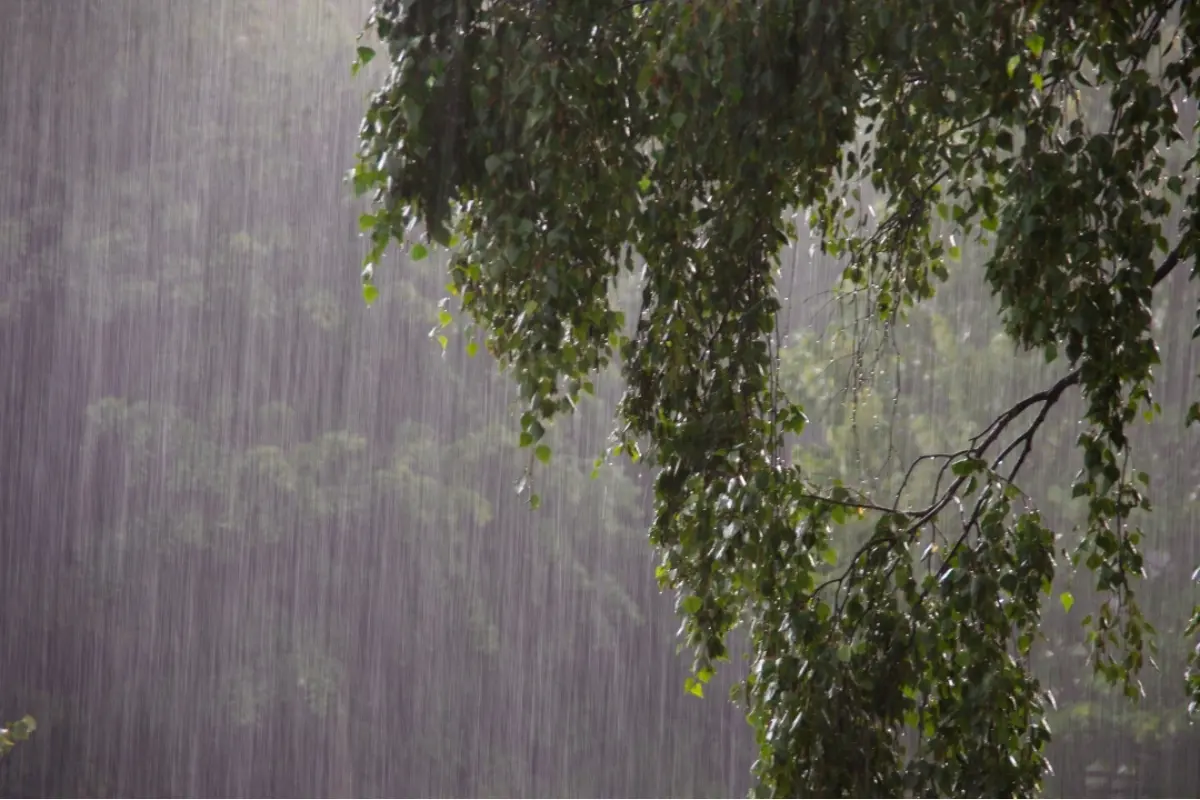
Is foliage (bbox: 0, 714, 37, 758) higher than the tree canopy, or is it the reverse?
the tree canopy

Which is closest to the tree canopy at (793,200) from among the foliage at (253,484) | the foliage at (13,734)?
the foliage at (13,734)

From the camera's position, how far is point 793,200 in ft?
8.42

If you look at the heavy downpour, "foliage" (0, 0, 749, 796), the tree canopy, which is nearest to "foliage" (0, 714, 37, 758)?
the heavy downpour

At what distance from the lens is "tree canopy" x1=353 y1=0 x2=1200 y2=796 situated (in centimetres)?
202

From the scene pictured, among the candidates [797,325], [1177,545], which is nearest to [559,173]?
[1177,545]

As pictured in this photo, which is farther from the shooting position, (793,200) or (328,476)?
(328,476)

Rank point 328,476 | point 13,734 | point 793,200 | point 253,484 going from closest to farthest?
point 793,200 → point 13,734 → point 253,484 → point 328,476

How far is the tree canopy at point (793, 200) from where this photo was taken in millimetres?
2020

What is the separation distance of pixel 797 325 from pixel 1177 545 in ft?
11.7

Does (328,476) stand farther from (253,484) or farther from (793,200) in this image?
(793,200)

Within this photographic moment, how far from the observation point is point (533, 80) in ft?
7.09

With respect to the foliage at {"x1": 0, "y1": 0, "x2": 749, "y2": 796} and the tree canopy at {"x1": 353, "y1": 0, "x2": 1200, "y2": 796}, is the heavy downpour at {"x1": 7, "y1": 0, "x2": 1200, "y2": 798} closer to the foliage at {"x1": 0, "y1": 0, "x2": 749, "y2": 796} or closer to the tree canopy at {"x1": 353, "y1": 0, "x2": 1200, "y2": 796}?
the foliage at {"x1": 0, "y1": 0, "x2": 749, "y2": 796}

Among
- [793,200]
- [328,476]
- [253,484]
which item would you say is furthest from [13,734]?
[328,476]

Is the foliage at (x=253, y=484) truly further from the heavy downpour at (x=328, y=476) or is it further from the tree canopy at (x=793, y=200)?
the tree canopy at (x=793, y=200)
